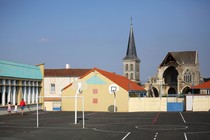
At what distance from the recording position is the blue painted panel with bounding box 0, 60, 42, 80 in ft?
136

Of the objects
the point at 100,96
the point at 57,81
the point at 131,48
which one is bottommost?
the point at 100,96

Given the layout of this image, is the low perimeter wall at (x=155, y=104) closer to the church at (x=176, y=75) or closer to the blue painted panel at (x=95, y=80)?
the blue painted panel at (x=95, y=80)

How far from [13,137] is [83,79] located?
97.5 ft

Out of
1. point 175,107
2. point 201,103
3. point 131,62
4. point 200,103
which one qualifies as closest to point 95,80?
point 175,107

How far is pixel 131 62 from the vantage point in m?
126

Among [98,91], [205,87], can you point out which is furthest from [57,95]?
[205,87]

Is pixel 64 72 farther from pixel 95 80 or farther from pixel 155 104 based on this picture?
pixel 155 104

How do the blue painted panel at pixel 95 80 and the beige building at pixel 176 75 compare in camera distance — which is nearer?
the blue painted panel at pixel 95 80

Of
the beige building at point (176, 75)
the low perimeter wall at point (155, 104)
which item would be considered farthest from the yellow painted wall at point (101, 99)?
the beige building at point (176, 75)

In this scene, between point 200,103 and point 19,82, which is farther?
point 200,103

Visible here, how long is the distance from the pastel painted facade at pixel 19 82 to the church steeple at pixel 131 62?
3022 inches

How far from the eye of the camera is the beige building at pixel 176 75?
332ft

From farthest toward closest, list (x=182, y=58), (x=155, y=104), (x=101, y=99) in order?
1. (x=182, y=58)
2. (x=101, y=99)
3. (x=155, y=104)

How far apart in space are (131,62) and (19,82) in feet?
277
